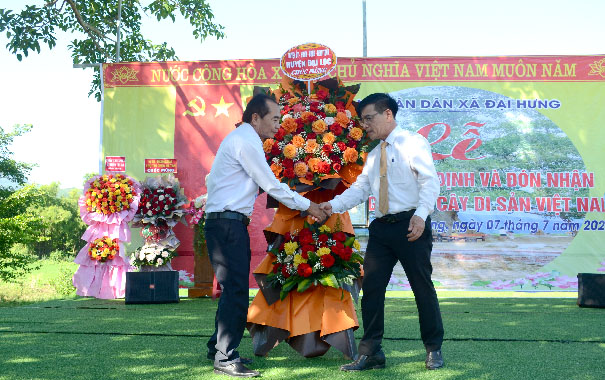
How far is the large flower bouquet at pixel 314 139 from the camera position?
4.35 m

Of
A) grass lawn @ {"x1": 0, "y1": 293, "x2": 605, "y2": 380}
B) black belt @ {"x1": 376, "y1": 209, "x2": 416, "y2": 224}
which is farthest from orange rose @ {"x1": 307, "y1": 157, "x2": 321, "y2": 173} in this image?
grass lawn @ {"x1": 0, "y1": 293, "x2": 605, "y2": 380}

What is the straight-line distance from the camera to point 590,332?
5.41 meters

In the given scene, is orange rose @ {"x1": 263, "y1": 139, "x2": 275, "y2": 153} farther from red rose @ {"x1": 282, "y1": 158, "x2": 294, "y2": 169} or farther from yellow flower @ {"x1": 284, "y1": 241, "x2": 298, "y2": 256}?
yellow flower @ {"x1": 284, "y1": 241, "x2": 298, "y2": 256}

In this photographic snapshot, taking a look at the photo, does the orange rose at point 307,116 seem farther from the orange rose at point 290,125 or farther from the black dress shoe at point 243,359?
the black dress shoe at point 243,359

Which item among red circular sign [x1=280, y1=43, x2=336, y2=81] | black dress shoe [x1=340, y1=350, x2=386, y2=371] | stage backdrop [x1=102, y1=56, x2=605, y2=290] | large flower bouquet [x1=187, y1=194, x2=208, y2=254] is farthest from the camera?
stage backdrop [x1=102, y1=56, x2=605, y2=290]

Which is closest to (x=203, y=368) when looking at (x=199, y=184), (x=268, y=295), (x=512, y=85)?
→ (x=268, y=295)

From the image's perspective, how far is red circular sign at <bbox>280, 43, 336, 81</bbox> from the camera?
15.5 feet

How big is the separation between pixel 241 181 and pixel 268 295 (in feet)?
2.98

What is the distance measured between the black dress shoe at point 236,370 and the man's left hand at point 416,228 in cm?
115

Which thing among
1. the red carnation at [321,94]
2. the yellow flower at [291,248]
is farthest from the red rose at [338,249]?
the red carnation at [321,94]

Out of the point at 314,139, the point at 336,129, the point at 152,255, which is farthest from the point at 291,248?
the point at 152,255

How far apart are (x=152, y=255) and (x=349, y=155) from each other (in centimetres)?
470

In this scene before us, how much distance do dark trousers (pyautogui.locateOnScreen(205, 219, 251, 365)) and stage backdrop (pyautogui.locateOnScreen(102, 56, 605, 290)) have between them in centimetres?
528

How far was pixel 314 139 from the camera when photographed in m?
4.39
